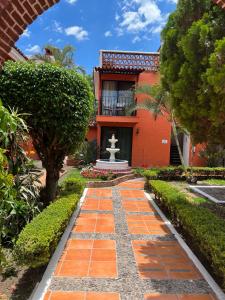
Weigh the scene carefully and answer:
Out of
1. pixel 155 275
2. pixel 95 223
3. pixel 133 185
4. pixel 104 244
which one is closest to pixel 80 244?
pixel 104 244

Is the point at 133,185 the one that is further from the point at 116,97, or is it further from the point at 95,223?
the point at 116,97

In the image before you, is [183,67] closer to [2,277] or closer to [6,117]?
[6,117]

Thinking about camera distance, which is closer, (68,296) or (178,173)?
(68,296)

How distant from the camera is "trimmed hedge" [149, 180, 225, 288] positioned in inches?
178

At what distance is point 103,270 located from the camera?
516 cm

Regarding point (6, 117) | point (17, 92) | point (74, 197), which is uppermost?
→ point (17, 92)

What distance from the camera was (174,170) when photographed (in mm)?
15781

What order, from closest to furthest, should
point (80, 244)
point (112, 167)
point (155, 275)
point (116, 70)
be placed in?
1. point (155, 275)
2. point (80, 244)
3. point (112, 167)
4. point (116, 70)

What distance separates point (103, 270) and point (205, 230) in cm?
192

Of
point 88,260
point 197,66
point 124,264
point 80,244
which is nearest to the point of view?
point 124,264

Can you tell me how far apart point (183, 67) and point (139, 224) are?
4046 mm

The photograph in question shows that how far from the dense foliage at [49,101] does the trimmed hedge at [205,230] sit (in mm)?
3333

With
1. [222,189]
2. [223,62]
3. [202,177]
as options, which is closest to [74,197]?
[223,62]

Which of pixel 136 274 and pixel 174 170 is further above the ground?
pixel 174 170
